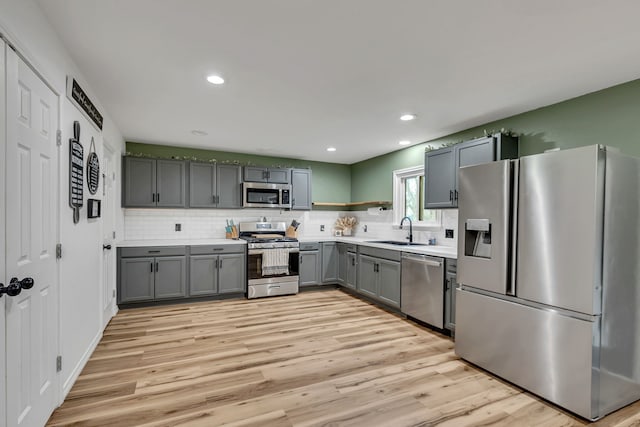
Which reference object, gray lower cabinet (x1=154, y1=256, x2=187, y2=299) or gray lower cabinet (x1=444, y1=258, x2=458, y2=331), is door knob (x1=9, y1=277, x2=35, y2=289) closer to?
gray lower cabinet (x1=154, y1=256, x2=187, y2=299)

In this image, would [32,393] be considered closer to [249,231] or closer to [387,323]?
[387,323]

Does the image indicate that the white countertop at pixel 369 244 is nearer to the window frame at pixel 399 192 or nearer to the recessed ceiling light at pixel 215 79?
the window frame at pixel 399 192

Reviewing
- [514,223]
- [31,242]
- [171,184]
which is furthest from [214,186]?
[514,223]

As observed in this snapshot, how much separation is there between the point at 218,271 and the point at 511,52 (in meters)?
4.10

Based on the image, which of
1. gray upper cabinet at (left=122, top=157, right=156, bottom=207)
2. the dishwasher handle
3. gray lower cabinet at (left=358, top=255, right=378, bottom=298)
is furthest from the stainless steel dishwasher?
gray upper cabinet at (left=122, top=157, right=156, bottom=207)

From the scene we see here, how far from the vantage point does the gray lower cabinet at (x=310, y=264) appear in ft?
16.9

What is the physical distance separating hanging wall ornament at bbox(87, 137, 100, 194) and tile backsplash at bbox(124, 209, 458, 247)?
205 centimetres

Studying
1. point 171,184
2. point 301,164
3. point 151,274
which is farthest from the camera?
point 301,164

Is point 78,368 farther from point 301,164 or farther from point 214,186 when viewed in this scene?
Result: point 301,164

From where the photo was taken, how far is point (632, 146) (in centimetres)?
253

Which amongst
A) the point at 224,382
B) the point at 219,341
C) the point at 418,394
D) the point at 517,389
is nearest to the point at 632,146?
the point at 517,389

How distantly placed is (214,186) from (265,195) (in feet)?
2.64

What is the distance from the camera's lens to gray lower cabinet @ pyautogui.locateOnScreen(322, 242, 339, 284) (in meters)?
5.32

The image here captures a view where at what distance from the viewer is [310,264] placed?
5.21 metres
